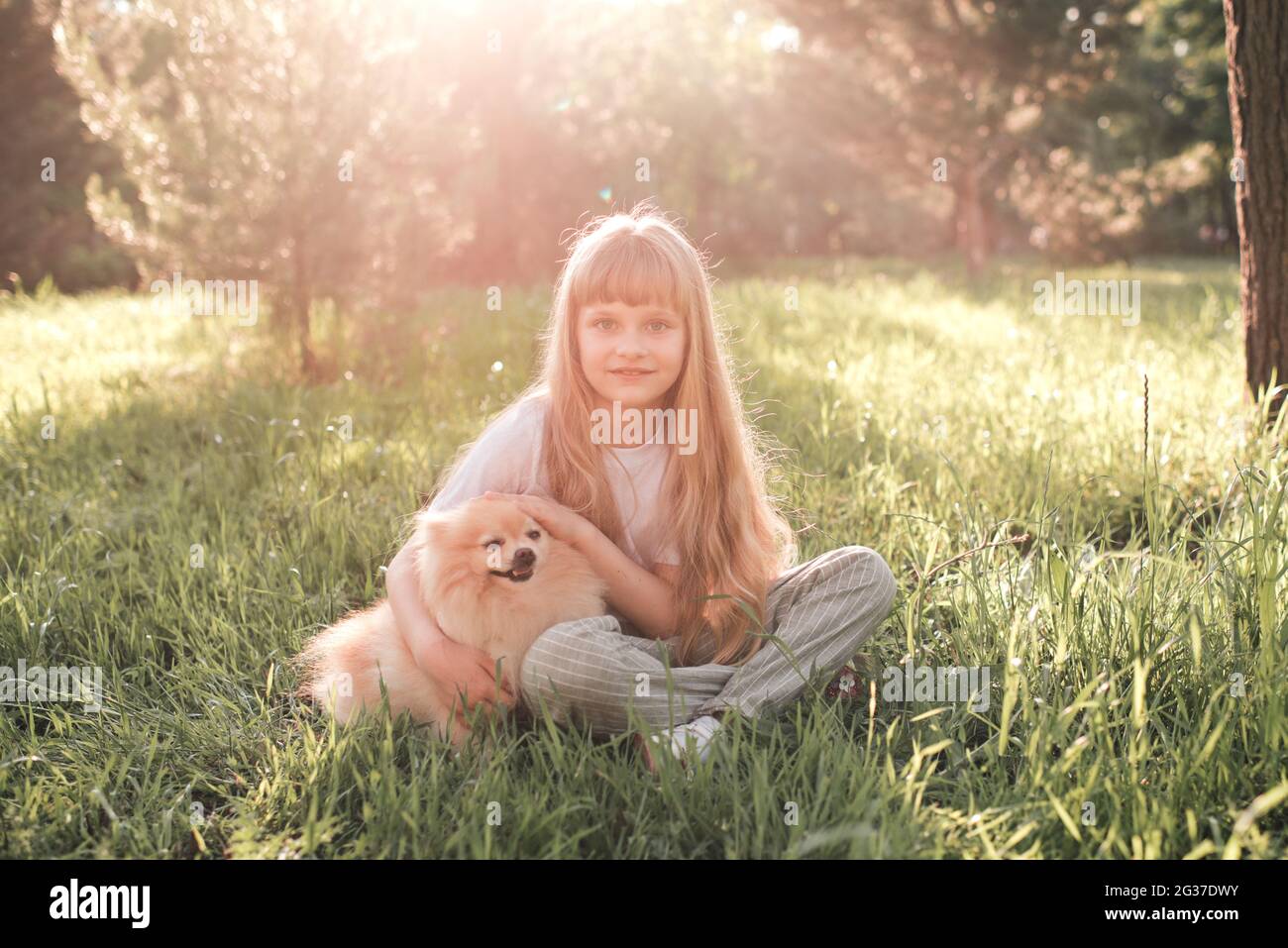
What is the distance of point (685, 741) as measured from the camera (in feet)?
6.89

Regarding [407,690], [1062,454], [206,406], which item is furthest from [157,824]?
[206,406]

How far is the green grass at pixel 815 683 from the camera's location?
1.86 metres

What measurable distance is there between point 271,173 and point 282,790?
4775mm

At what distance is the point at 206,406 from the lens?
5.19 metres

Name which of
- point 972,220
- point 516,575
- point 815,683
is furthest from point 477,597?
point 972,220

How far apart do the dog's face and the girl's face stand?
1.65 ft

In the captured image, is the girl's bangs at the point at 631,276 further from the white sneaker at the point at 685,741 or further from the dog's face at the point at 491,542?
the white sneaker at the point at 685,741

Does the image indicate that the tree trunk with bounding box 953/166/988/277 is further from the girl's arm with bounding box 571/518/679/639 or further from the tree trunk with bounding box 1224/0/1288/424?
the girl's arm with bounding box 571/518/679/639

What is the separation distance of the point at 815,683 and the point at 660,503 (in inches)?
25.0

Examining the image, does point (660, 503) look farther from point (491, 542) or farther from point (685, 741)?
point (685, 741)

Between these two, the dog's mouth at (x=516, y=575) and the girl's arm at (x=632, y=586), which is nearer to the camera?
the dog's mouth at (x=516, y=575)

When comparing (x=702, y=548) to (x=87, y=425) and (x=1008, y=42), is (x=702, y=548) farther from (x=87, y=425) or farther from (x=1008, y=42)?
(x=1008, y=42)

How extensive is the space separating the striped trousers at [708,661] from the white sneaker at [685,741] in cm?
4

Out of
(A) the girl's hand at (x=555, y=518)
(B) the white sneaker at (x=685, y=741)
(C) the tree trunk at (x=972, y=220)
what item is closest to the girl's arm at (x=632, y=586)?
(A) the girl's hand at (x=555, y=518)
